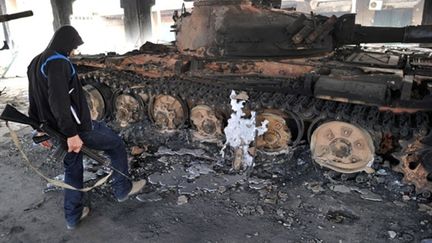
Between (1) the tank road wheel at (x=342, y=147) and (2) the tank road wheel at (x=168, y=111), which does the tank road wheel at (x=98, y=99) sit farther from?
(1) the tank road wheel at (x=342, y=147)

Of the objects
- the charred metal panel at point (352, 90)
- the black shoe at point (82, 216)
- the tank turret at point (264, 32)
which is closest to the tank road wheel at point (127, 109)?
the tank turret at point (264, 32)

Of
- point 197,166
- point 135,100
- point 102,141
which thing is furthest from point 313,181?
point 135,100

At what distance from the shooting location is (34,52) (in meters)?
18.0

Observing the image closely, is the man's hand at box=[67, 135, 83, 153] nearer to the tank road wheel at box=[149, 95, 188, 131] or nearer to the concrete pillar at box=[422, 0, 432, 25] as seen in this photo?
the tank road wheel at box=[149, 95, 188, 131]

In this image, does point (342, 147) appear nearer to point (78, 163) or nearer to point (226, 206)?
point (226, 206)

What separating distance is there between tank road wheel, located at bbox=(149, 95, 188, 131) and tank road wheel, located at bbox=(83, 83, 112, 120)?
3.54 ft

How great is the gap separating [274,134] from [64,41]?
2980mm

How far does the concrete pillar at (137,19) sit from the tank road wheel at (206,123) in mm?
9988

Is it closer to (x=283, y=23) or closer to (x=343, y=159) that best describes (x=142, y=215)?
(x=343, y=159)

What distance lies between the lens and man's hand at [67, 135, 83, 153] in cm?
347

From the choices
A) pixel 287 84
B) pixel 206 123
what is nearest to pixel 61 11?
pixel 206 123

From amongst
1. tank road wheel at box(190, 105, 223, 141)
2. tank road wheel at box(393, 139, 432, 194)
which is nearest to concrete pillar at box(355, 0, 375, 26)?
tank road wheel at box(190, 105, 223, 141)

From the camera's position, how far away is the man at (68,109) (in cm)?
331

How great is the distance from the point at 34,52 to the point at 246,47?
16.0 m
